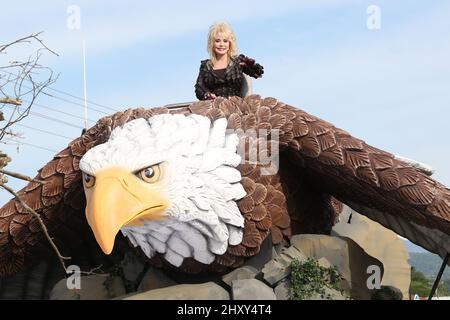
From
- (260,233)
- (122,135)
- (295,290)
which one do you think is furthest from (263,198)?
(122,135)

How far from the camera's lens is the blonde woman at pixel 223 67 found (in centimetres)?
806

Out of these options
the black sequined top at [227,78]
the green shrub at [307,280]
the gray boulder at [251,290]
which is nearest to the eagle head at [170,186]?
the gray boulder at [251,290]

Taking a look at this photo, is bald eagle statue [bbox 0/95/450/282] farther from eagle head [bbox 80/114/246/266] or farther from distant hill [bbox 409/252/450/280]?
distant hill [bbox 409/252/450/280]

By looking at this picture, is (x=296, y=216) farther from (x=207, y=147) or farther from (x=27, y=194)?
(x=27, y=194)

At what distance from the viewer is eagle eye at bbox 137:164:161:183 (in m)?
6.80

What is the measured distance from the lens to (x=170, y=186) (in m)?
6.88

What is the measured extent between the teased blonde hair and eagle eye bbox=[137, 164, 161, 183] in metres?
1.69

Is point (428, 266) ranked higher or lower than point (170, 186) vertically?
lower

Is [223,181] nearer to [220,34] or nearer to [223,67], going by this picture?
[223,67]

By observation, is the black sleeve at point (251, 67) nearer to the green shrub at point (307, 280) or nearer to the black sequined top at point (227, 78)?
the black sequined top at point (227, 78)

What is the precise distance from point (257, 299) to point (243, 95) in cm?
221

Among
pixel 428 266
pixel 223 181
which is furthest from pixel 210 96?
pixel 428 266

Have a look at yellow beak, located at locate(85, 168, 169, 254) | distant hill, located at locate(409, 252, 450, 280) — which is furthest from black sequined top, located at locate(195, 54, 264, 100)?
distant hill, located at locate(409, 252, 450, 280)

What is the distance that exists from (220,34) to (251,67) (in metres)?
0.44
